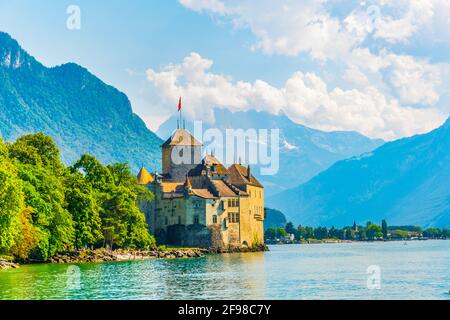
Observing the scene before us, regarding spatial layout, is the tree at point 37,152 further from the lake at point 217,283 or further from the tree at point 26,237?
the lake at point 217,283

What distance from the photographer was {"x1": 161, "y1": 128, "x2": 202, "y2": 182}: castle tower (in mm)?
154125

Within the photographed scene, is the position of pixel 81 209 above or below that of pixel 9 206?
above

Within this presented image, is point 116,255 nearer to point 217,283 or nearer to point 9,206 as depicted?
point 9,206

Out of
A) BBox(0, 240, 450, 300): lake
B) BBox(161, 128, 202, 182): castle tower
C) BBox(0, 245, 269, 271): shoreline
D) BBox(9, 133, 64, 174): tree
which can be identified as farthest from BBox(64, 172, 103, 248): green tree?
BBox(161, 128, 202, 182): castle tower

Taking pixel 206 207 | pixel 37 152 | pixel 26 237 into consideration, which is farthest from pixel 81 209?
pixel 206 207

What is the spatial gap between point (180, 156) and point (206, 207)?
23564 mm

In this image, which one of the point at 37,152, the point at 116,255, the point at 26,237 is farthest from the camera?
the point at 116,255

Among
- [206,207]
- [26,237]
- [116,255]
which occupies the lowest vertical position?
[116,255]

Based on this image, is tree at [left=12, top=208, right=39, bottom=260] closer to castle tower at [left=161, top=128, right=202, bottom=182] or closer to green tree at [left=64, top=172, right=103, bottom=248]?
green tree at [left=64, top=172, right=103, bottom=248]

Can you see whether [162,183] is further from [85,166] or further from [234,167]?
[85,166]

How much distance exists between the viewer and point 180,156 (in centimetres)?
15625

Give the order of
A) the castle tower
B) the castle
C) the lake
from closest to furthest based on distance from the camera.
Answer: the lake → the castle → the castle tower

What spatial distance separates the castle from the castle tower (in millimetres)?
536

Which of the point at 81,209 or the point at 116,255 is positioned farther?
the point at 116,255
